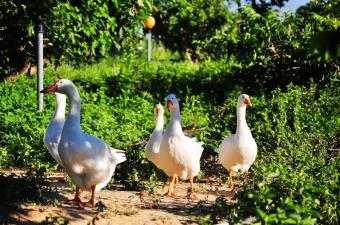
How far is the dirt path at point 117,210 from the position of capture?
21.9ft

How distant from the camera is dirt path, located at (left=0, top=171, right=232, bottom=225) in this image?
21.9 feet

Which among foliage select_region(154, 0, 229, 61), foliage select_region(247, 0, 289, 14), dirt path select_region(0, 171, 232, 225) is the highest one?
foliage select_region(154, 0, 229, 61)

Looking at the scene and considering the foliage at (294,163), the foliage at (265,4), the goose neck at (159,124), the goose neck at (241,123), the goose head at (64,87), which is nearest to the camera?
the foliage at (294,163)

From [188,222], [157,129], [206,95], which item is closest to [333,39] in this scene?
[188,222]

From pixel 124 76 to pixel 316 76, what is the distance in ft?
14.9

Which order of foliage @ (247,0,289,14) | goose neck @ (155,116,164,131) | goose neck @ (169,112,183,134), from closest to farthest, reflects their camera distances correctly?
goose neck @ (169,112,183,134) → goose neck @ (155,116,164,131) → foliage @ (247,0,289,14)

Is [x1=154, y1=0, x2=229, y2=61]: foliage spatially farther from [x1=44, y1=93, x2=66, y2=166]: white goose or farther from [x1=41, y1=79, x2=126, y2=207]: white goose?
[x1=41, y1=79, x2=126, y2=207]: white goose

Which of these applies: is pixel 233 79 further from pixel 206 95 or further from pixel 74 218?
pixel 74 218

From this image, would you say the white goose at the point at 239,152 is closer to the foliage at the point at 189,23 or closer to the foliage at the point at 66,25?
the foliage at the point at 66,25

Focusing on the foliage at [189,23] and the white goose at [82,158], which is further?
the foliage at [189,23]

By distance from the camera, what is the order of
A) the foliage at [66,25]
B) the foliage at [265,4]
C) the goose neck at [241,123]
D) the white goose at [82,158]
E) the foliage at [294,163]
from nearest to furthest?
the foliage at [294,163] < the white goose at [82,158] < the goose neck at [241,123] < the foliage at [66,25] < the foliage at [265,4]

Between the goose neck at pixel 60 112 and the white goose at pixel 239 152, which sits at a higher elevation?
the goose neck at pixel 60 112

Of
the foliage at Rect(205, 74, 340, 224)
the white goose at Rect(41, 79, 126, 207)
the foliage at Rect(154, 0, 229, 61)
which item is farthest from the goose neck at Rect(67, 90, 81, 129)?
the foliage at Rect(154, 0, 229, 61)

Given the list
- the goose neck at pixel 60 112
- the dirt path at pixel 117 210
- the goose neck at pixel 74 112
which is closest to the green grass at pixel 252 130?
the dirt path at pixel 117 210
